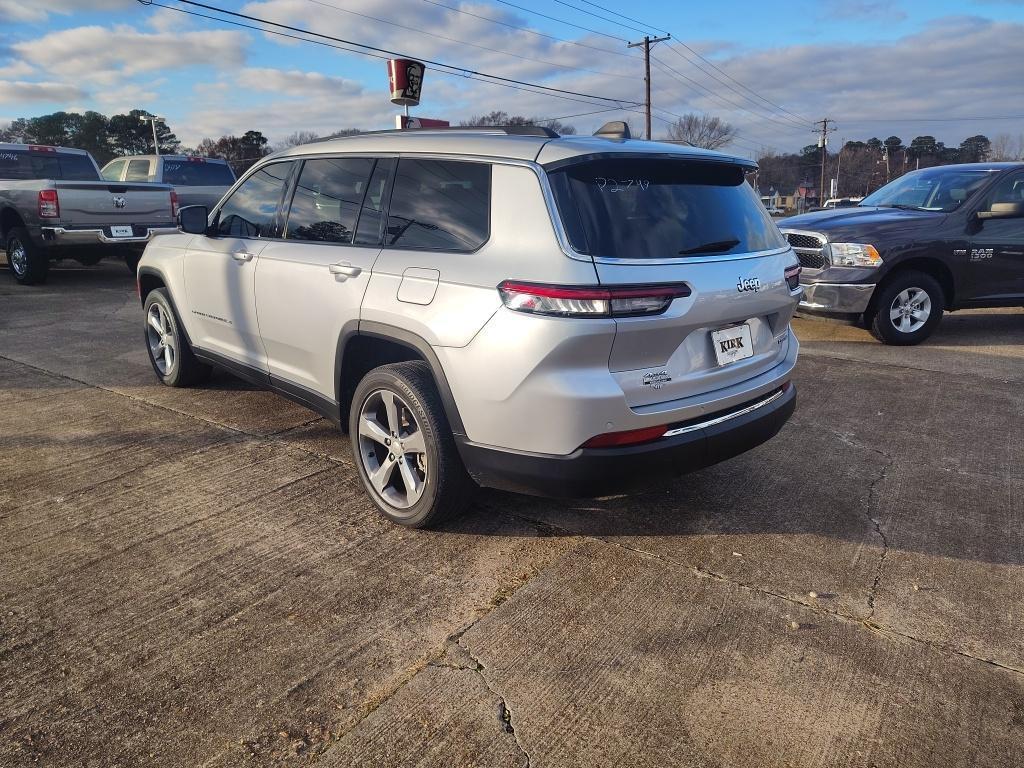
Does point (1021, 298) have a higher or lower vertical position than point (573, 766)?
higher

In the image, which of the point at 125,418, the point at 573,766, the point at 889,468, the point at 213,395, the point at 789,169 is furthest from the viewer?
the point at 789,169

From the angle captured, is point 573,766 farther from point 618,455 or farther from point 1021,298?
point 1021,298

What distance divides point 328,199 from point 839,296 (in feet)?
17.0

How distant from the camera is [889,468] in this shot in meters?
4.19

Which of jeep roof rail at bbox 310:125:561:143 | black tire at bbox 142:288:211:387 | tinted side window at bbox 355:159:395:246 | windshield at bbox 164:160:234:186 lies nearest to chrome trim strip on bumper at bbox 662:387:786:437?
jeep roof rail at bbox 310:125:561:143

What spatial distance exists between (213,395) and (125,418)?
669 mm

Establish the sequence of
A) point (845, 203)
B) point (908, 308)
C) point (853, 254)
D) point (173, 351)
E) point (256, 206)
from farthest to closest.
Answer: point (845, 203) < point (908, 308) < point (853, 254) < point (173, 351) < point (256, 206)

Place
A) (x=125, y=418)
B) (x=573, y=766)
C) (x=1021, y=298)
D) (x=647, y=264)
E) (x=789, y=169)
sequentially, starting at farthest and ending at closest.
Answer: (x=789, y=169)
(x=1021, y=298)
(x=125, y=418)
(x=647, y=264)
(x=573, y=766)

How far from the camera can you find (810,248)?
725 centimetres

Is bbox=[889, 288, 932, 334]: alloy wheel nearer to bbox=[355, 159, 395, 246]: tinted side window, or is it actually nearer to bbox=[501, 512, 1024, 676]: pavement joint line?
bbox=[501, 512, 1024, 676]: pavement joint line

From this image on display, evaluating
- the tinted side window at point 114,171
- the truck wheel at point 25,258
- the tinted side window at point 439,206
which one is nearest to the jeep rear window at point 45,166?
the truck wheel at point 25,258

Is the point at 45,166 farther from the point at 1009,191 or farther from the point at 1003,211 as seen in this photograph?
the point at 1009,191

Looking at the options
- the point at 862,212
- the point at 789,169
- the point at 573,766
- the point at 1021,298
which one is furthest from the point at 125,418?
the point at 789,169

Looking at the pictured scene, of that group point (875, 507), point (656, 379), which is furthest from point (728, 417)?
point (875, 507)
